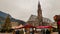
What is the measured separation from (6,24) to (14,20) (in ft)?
2.61

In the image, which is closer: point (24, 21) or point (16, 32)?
point (16, 32)

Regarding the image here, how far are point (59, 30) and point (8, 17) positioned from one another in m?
4.21

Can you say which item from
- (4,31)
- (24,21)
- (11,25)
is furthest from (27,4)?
(4,31)

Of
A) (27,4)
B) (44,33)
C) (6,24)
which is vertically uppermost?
(27,4)

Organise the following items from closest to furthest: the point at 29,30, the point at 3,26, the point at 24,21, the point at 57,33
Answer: the point at 29,30
the point at 57,33
the point at 3,26
the point at 24,21

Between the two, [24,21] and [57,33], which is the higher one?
[24,21]

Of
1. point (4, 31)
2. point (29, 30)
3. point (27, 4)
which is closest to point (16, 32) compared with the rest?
point (4, 31)

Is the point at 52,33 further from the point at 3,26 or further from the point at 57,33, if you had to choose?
the point at 3,26

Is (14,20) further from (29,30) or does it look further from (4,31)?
(29,30)

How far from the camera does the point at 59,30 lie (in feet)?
33.3

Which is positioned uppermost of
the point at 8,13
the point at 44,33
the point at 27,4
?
the point at 27,4

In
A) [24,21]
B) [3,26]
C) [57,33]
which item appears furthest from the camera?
[24,21]

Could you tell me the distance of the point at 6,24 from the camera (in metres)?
11.0

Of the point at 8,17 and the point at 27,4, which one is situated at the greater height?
the point at 27,4
